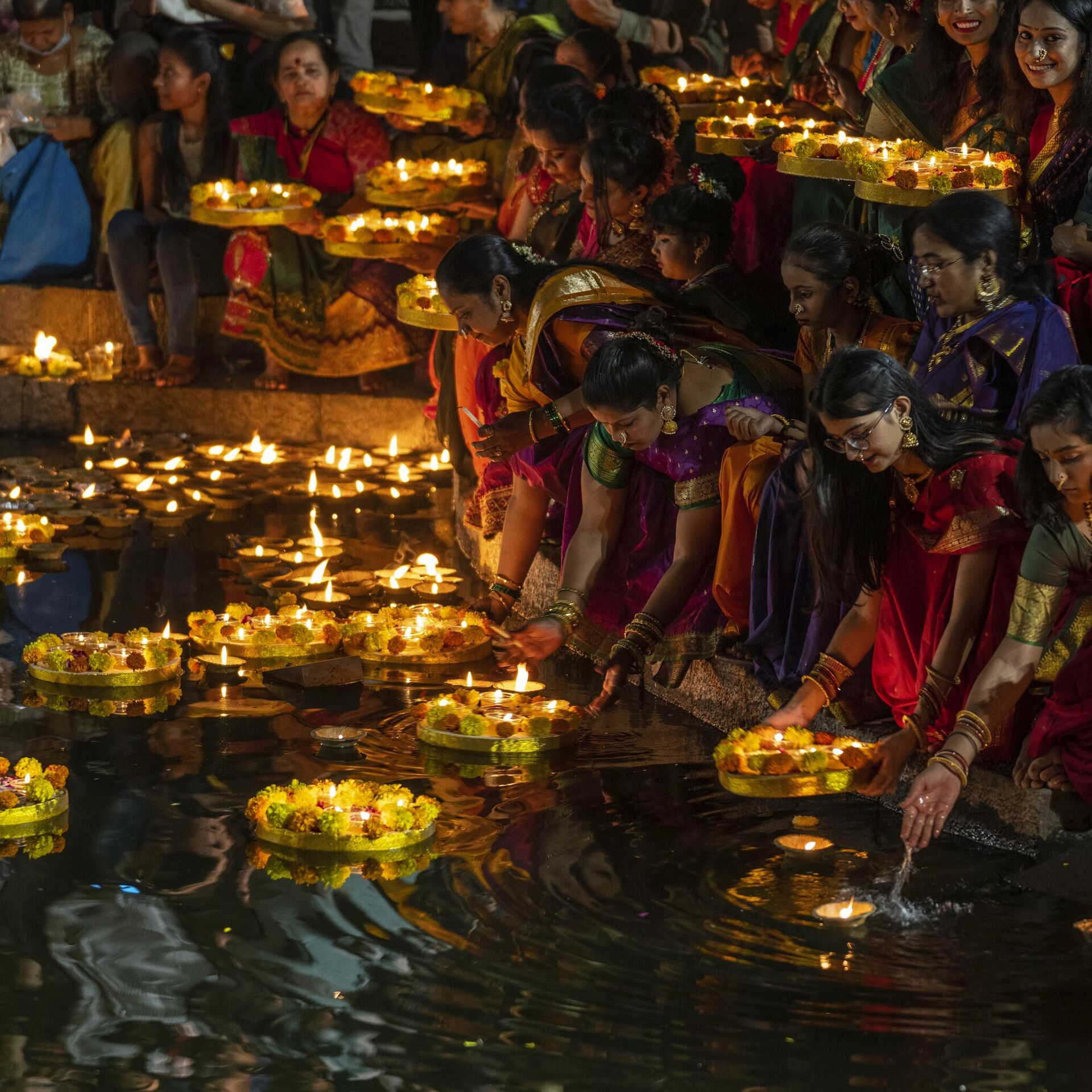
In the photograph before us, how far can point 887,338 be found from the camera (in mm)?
4719

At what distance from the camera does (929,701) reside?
3885 millimetres

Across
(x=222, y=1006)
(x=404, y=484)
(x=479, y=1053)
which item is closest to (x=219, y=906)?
(x=222, y=1006)

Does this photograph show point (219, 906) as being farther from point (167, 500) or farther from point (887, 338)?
point (167, 500)

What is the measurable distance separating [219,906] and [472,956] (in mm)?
524

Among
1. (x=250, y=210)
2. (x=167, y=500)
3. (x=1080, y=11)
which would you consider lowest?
(x=167, y=500)

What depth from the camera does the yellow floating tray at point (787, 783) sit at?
360 centimetres

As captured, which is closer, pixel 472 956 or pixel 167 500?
pixel 472 956

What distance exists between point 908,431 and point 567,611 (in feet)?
4.39

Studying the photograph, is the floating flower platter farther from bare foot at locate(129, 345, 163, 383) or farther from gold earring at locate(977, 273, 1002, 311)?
bare foot at locate(129, 345, 163, 383)

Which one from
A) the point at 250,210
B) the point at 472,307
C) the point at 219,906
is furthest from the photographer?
the point at 250,210

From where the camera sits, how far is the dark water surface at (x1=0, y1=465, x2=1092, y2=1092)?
2957mm

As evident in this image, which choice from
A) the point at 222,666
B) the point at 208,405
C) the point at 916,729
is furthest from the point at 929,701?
the point at 208,405

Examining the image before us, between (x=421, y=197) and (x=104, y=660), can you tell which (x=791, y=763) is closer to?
(x=104, y=660)

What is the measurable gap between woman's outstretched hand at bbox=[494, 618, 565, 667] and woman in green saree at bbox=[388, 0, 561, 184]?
3.65 meters
